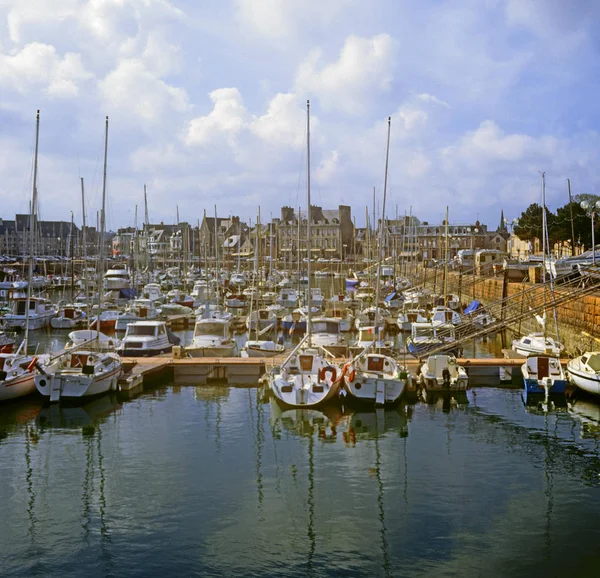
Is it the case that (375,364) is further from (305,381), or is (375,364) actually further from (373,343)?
(305,381)

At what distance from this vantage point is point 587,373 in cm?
2672

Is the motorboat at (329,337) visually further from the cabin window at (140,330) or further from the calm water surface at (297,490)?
the calm water surface at (297,490)

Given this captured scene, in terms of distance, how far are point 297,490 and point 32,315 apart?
138 ft

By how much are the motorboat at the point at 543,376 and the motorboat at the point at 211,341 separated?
16122 mm

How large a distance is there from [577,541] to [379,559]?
181 inches

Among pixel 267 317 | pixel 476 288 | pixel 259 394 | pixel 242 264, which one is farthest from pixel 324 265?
pixel 259 394

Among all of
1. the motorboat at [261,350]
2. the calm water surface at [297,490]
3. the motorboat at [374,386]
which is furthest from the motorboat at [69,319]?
the motorboat at [374,386]

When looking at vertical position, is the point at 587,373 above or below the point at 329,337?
Result: below

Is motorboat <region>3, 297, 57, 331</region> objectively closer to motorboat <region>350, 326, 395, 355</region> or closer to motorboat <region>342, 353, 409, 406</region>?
motorboat <region>350, 326, 395, 355</region>

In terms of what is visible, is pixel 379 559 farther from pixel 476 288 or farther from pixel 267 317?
pixel 476 288

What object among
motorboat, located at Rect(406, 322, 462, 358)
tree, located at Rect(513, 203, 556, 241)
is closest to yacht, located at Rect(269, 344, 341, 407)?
motorboat, located at Rect(406, 322, 462, 358)

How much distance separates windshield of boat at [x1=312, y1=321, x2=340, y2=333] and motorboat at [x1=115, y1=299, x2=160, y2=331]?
16542 millimetres

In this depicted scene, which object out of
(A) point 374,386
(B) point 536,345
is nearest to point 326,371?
(A) point 374,386

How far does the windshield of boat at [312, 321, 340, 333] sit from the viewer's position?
130ft
